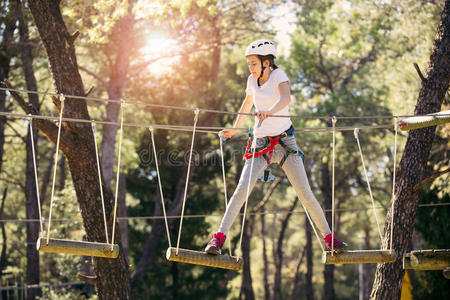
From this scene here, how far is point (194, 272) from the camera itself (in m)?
20.3

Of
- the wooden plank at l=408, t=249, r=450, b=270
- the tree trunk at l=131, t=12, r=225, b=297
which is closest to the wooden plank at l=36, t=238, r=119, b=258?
the wooden plank at l=408, t=249, r=450, b=270

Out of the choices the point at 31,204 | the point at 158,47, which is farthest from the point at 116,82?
the point at 31,204

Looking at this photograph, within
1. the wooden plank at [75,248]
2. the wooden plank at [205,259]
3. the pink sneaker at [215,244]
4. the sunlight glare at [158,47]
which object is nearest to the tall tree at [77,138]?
the wooden plank at [75,248]

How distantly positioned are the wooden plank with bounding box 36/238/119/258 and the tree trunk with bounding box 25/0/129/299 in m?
1.85

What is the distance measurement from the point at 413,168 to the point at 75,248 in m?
3.94

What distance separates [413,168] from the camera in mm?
6766

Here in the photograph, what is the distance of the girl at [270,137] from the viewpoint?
15.4 feet

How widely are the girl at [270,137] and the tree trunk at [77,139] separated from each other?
2384 millimetres

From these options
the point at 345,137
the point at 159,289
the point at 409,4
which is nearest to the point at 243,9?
the point at 409,4

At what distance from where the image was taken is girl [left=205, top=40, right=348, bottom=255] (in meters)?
4.70

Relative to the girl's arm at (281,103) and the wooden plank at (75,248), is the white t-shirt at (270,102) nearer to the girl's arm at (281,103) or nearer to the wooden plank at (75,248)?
the girl's arm at (281,103)

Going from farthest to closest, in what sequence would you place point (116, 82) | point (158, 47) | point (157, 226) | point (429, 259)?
point (157, 226) → point (158, 47) → point (116, 82) → point (429, 259)

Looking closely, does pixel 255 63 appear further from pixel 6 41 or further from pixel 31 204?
pixel 31 204

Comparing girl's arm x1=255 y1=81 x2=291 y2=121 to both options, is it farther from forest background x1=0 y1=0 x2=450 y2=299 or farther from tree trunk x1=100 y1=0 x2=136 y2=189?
tree trunk x1=100 y1=0 x2=136 y2=189
